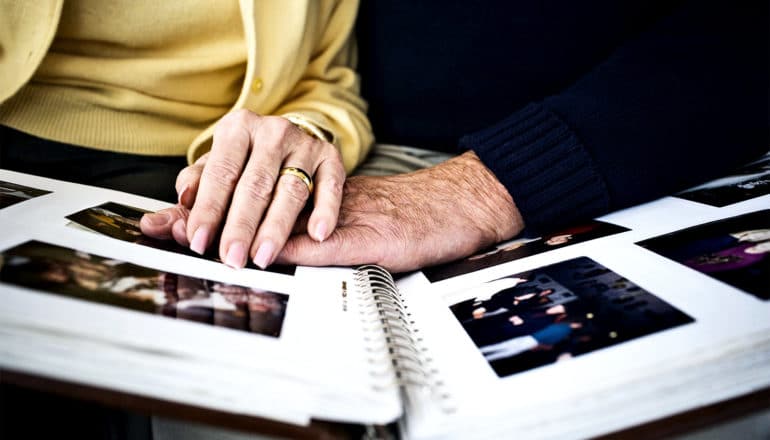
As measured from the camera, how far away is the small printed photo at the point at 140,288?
1.30 ft

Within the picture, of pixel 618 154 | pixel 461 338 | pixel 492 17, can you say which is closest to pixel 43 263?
pixel 461 338

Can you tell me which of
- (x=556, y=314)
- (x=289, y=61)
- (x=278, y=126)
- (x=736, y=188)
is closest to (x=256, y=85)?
(x=289, y=61)

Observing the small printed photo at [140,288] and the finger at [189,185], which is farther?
the finger at [189,185]

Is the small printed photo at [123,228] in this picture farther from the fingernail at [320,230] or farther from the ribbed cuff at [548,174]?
the ribbed cuff at [548,174]

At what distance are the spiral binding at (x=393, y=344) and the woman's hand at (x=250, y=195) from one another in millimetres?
90

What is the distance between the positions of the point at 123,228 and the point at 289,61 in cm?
40

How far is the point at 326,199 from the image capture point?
0.59 m

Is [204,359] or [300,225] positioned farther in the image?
[300,225]

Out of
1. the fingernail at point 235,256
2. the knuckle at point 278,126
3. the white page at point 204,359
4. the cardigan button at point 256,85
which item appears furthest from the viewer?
the cardigan button at point 256,85

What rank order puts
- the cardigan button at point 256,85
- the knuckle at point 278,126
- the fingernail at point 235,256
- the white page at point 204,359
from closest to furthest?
the white page at point 204,359 < the fingernail at point 235,256 < the knuckle at point 278,126 < the cardigan button at point 256,85

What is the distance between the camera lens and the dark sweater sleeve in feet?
2.15

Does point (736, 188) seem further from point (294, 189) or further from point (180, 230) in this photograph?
point (180, 230)

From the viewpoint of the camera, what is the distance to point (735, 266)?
470mm

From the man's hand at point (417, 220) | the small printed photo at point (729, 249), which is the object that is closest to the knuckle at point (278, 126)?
the man's hand at point (417, 220)
